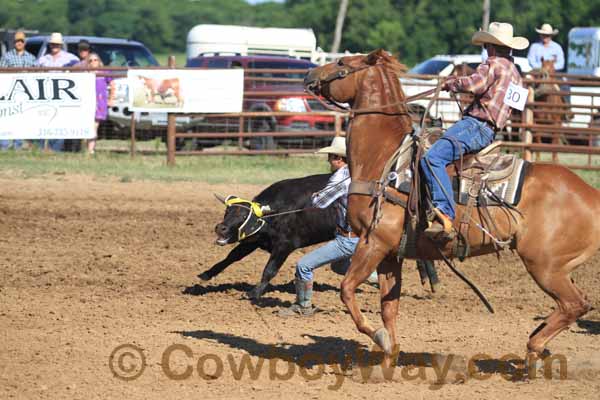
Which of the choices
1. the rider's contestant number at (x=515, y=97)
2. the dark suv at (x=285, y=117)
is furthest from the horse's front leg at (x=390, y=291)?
the dark suv at (x=285, y=117)

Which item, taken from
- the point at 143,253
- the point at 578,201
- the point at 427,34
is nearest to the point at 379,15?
the point at 427,34

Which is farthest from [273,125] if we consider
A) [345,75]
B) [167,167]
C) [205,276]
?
[345,75]

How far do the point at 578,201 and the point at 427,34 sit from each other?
156 ft

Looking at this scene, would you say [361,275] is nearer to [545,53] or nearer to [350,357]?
[350,357]

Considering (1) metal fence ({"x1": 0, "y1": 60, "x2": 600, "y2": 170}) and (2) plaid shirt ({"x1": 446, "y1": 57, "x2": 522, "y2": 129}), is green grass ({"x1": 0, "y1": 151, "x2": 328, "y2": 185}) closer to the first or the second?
(1) metal fence ({"x1": 0, "y1": 60, "x2": 600, "y2": 170})

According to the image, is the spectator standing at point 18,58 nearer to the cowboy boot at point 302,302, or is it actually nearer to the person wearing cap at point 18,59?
the person wearing cap at point 18,59

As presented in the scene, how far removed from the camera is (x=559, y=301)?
259 inches

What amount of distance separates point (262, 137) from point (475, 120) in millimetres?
11199

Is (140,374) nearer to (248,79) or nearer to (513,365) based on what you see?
(513,365)

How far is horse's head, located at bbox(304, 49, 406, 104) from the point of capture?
691 cm

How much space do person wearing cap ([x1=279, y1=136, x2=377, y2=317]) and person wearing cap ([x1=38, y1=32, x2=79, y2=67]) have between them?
995 centimetres

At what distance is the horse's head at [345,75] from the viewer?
691cm

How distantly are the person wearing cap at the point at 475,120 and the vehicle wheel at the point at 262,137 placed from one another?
434 inches

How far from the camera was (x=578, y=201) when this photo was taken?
661cm
